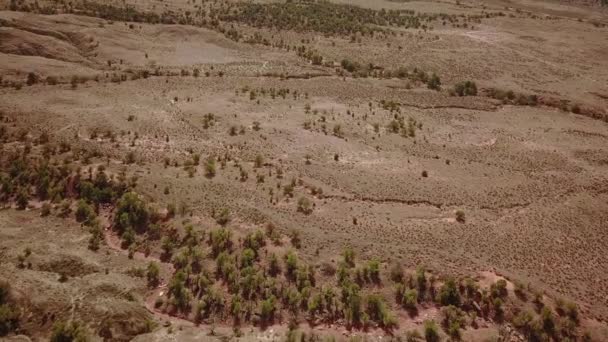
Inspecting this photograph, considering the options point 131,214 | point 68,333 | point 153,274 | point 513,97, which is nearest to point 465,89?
point 513,97

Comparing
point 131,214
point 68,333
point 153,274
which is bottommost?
point 68,333

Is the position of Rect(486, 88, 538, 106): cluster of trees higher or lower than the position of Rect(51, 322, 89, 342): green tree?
higher

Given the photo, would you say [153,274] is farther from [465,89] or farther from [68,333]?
[465,89]

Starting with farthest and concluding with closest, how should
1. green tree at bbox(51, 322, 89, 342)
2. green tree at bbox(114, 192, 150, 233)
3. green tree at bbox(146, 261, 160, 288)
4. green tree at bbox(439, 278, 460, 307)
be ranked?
green tree at bbox(114, 192, 150, 233) → green tree at bbox(439, 278, 460, 307) → green tree at bbox(146, 261, 160, 288) → green tree at bbox(51, 322, 89, 342)

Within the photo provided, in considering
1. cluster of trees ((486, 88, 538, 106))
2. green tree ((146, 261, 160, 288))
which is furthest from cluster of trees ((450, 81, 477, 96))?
green tree ((146, 261, 160, 288))

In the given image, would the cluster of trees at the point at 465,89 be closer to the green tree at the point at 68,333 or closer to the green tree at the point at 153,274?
the green tree at the point at 153,274

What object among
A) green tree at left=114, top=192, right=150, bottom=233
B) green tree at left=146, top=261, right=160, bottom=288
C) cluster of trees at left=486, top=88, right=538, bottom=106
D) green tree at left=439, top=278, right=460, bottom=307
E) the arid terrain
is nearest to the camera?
the arid terrain

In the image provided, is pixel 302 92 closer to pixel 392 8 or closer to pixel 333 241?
pixel 333 241

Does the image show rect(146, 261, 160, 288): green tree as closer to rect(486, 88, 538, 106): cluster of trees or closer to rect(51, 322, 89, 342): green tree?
rect(51, 322, 89, 342): green tree

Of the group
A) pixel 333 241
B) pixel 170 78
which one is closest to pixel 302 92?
pixel 170 78
